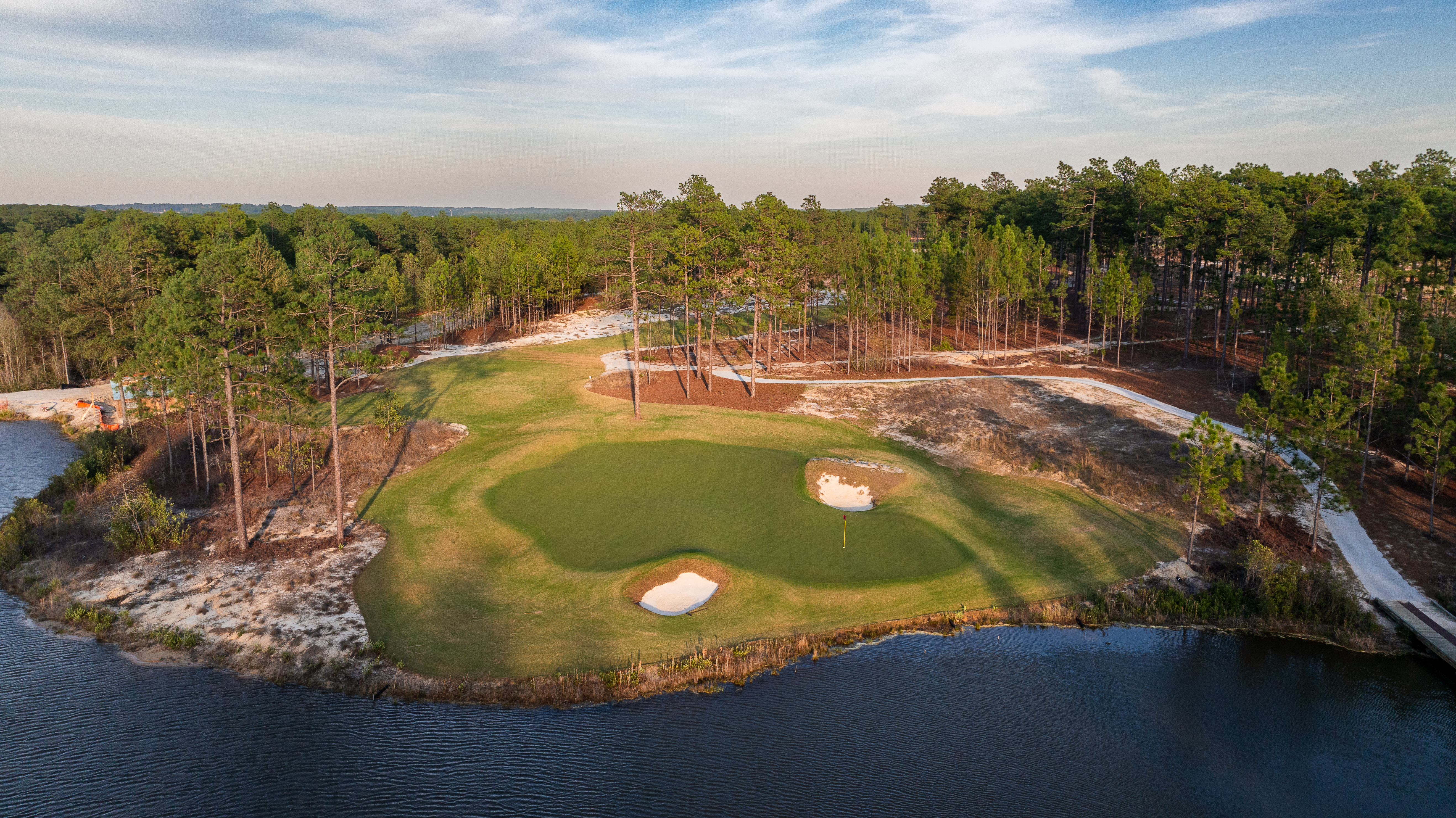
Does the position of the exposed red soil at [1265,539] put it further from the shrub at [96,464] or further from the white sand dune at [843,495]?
the shrub at [96,464]

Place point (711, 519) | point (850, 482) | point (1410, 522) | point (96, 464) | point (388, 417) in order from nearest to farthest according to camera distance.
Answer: point (1410, 522)
point (711, 519)
point (850, 482)
point (96, 464)
point (388, 417)

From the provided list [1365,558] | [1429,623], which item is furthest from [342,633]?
[1365,558]

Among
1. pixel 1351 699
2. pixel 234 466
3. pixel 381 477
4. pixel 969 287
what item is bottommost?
pixel 1351 699

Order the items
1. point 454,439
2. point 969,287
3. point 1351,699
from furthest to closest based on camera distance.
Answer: point 969,287, point 454,439, point 1351,699

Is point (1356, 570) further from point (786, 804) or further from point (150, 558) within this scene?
point (150, 558)

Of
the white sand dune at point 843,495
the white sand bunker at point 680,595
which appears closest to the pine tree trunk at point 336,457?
the white sand bunker at point 680,595

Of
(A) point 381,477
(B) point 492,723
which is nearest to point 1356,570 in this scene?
(B) point 492,723

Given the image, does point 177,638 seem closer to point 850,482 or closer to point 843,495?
point 843,495
